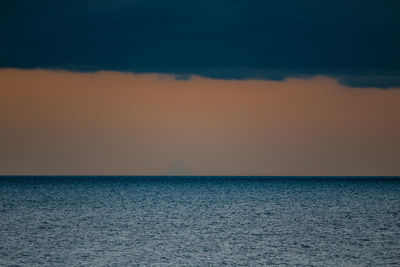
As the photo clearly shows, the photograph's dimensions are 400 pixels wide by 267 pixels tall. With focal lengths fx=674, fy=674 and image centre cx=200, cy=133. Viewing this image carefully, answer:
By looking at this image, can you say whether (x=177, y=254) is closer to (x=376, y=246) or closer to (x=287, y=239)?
(x=287, y=239)

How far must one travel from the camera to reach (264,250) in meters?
42.5

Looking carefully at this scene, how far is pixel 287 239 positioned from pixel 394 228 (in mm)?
12801

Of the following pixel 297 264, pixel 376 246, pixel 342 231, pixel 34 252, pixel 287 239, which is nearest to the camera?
pixel 297 264

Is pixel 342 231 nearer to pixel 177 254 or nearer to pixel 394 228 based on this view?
pixel 394 228

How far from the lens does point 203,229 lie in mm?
54281

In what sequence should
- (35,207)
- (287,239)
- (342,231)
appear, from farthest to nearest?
(35,207) < (342,231) < (287,239)

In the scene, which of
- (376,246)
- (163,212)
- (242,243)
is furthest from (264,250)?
(163,212)

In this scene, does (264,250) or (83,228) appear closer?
(264,250)

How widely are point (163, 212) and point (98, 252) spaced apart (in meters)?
31.1

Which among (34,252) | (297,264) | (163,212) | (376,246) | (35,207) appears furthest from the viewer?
(35,207)

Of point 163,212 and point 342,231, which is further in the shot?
point 163,212

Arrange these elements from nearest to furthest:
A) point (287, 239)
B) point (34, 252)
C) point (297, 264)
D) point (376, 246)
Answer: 1. point (297, 264)
2. point (34, 252)
3. point (376, 246)
4. point (287, 239)

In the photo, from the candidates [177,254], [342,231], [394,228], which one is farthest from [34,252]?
[394,228]

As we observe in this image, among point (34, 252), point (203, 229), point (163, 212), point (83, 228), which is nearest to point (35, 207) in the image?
point (163, 212)
